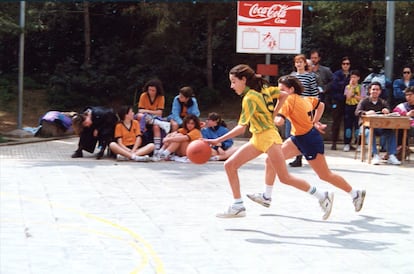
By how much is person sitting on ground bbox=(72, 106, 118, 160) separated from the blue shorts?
5861 millimetres

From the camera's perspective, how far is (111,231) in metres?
7.35

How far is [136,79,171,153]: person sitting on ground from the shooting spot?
13.5m

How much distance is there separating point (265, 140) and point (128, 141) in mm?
5974

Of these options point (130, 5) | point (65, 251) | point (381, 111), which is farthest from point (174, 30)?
point (65, 251)

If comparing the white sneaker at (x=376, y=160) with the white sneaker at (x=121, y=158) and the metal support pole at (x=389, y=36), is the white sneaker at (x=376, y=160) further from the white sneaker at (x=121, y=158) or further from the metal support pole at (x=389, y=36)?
the white sneaker at (x=121, y=158)

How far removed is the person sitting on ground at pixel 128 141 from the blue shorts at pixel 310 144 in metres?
5.31

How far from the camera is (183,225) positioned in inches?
300

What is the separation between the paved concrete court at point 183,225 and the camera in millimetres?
6102

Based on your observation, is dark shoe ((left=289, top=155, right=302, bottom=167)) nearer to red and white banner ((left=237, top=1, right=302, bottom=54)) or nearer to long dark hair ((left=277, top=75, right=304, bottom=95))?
red and white banner ((left=237, top=1, right=302, bottom=54))

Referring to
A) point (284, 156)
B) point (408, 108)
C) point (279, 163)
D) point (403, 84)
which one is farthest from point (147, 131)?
point (279, 163)

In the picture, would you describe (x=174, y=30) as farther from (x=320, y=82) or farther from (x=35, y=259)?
(x=35, y=259)

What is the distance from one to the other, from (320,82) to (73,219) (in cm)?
810

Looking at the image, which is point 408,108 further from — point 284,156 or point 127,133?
point 284,156

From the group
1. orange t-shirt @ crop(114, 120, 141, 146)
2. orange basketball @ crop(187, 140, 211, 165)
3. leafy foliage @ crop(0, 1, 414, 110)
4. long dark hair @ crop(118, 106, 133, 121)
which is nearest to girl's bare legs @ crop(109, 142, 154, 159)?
orange t-shirt @ crop(114, 120, 141, 146)
